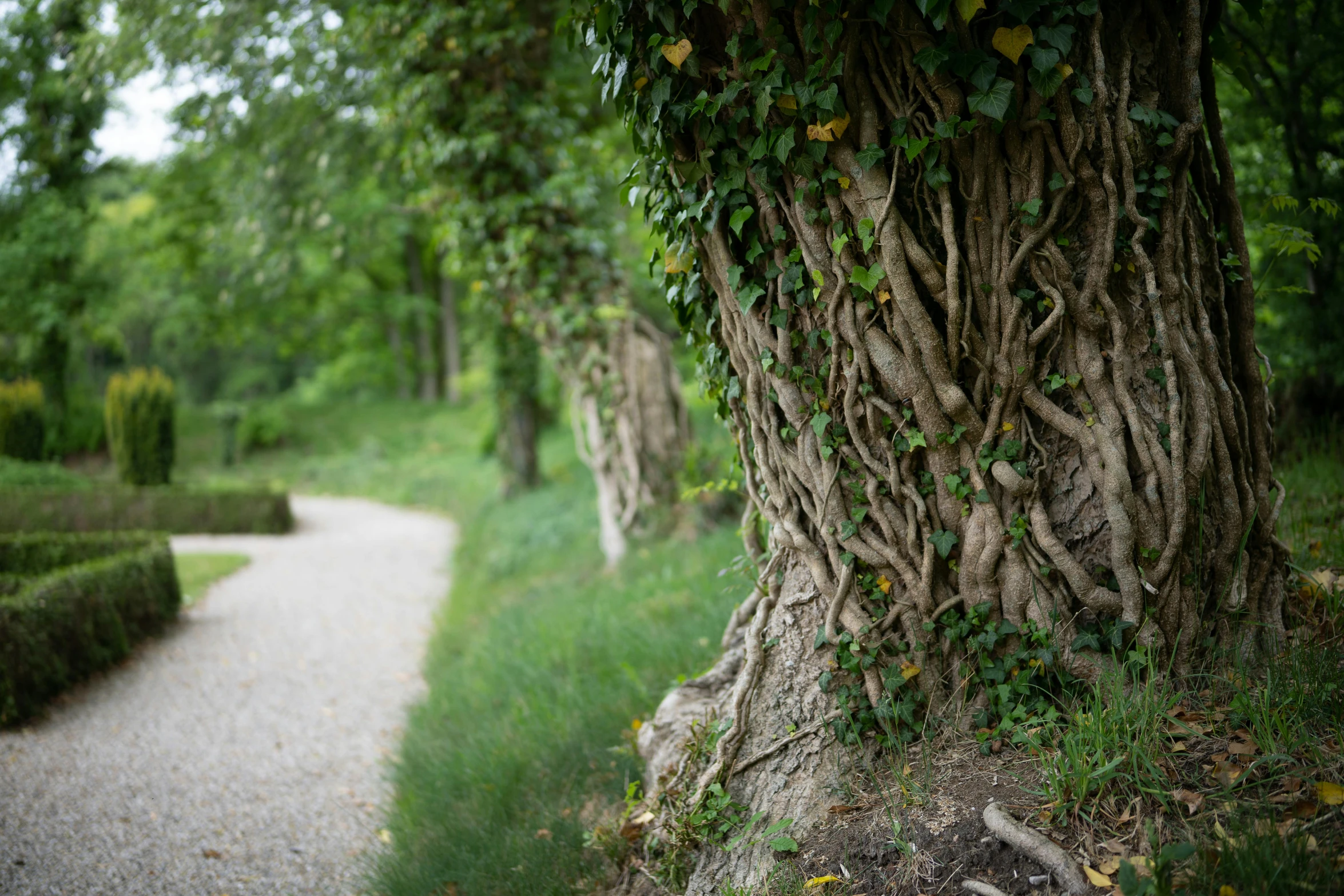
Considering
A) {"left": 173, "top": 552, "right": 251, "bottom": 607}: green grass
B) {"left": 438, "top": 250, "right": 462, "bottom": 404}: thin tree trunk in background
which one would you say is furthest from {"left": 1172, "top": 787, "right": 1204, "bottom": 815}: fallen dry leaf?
{"left": 438, "top": 250, "right": 462, "bottom": 404}: thin tree trunk in background

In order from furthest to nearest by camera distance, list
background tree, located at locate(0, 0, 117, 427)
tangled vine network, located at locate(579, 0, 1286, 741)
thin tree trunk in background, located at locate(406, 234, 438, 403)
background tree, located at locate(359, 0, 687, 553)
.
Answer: thin tree trunk in background, located at locate(406, 234, 438, 403)
background tree, located at locate(0, 0, 117, 427)
background tree, located at locate(359, 0, 687, 553)
tangled vine network, located at locate(579, 0, 1286, 741)

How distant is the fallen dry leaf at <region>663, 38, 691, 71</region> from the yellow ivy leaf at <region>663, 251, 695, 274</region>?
2.01 feet

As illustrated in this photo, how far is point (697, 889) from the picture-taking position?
→ 2.63 metres

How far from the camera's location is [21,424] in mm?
15594

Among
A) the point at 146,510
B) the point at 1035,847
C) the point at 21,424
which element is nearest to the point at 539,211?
the point at 1035,847

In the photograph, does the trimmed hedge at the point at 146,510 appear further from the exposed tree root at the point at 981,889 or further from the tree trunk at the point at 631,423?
the exposed tree root at the point at 981,889

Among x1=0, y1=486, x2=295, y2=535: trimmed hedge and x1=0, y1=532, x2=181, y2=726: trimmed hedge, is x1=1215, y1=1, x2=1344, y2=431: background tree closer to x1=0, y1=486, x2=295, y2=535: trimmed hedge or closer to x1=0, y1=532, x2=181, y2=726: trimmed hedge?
x1=0, y1=532, x2=181, y2=726: trimmed hedge

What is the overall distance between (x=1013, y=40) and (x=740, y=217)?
891mm

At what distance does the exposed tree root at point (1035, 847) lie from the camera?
201 centimetres

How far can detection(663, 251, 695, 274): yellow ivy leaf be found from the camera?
2.88 m

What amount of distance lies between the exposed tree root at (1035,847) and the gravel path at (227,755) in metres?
→ 2.81

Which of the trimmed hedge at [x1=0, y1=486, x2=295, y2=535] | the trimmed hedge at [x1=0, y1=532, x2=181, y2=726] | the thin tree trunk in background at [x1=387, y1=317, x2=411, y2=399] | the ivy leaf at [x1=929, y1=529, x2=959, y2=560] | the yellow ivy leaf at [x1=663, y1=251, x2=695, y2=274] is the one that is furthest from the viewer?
the thin tree trunk in background at [x1=387, y1=317, x2=411, y2=399]

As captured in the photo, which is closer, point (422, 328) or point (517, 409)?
point (517, 409)

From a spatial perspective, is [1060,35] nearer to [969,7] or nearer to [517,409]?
[969,7]
